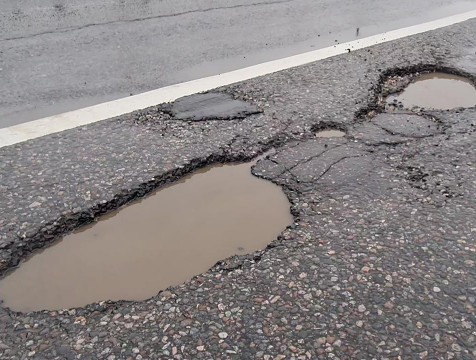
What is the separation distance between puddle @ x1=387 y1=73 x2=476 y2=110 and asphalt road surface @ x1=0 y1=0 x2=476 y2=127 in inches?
74.4

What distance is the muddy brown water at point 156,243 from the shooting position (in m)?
3.01

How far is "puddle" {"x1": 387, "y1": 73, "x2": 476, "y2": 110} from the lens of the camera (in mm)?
5145

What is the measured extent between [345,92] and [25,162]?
3.45m

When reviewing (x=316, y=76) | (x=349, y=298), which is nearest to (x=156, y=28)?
(x=316, y=76)

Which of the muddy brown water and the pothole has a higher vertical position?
the pothole

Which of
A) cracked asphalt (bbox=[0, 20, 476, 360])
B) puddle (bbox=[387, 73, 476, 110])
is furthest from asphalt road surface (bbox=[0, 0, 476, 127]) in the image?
puddle (bbox=[387, 73, 476, 110])

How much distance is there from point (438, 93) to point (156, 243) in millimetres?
3864

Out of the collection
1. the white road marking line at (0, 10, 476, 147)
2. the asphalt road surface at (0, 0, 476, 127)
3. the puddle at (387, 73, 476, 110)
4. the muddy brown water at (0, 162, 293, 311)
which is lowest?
the muddy brown water at (0, 162, 293, 311)

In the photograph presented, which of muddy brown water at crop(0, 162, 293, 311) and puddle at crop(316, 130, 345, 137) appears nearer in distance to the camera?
muddy brown water at crop(0, 162, 293, 311)

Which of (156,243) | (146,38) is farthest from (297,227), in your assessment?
(146,38)

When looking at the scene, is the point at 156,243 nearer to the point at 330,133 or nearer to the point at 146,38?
the point at 330,133

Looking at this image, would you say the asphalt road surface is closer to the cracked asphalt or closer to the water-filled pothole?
the cracked asphalt

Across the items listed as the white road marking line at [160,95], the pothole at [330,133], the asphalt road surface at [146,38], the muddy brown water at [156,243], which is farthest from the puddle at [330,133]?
the asphalt road surface at [146,38]

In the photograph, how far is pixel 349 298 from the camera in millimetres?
2781
